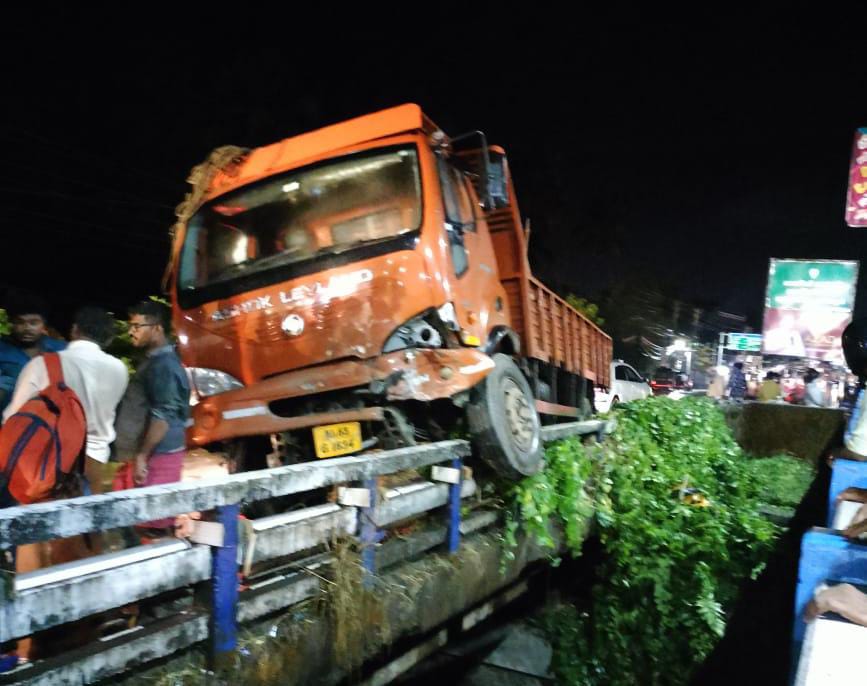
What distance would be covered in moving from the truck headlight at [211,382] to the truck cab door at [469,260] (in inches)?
65.1

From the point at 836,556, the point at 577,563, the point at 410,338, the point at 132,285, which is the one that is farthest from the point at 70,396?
the point at 132,285

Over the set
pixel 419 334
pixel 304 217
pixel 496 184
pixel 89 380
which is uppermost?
pixel 496 184

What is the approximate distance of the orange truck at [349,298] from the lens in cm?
415

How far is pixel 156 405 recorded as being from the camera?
3484 mm

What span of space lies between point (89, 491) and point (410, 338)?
197cm

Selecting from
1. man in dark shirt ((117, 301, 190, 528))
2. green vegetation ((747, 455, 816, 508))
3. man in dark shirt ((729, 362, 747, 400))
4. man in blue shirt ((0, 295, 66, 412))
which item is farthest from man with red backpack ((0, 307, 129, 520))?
man in dark shirt ((729, 362, 747, 400))

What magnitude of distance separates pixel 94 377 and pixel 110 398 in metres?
0.17

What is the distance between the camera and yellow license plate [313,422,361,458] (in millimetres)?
4098

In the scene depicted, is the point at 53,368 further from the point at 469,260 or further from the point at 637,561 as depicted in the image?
the point at 637,561

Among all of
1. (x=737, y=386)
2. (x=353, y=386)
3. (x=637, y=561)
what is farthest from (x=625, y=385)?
(x=353, y=386)

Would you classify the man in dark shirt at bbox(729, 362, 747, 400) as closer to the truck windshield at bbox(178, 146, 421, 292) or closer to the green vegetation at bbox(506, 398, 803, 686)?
the green vegetation at bbox(506, 398, 803, 686)

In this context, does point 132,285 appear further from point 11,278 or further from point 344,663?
point 344,663

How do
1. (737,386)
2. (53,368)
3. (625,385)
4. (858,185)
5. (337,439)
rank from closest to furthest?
(53,368) → (337,439) → (858,185) → (625,385) → (737,386)

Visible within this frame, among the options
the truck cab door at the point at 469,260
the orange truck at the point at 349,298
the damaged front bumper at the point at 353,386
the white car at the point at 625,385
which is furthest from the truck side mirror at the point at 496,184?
the white car at the point at 625,385
